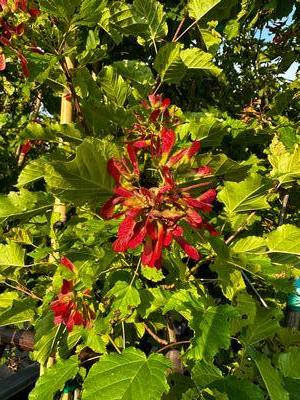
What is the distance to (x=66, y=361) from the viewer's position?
1.16 metres

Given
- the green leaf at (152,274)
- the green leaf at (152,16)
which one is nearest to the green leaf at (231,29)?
the green leaf at (152,16)

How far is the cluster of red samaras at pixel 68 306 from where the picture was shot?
1040 mm

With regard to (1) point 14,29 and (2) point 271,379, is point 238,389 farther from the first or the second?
(1) point 14,29

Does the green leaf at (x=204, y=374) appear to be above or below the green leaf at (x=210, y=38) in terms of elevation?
Answer: below

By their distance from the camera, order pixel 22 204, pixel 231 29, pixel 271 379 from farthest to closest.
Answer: pixel 231 29, pixel 22 204, pixel 271 379

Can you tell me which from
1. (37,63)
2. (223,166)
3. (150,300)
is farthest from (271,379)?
(37,63)

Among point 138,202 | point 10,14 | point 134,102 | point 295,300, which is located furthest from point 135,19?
point 295,300

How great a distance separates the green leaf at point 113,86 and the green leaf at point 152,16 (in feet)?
0.56

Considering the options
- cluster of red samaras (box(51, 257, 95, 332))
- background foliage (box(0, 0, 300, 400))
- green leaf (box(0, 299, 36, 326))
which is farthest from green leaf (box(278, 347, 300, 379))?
green leaf (box(0, 299, 36, 326))

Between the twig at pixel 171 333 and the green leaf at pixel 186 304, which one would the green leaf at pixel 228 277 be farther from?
the twig at pixel 171 333

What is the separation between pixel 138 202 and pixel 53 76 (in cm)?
61

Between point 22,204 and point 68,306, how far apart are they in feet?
0.91

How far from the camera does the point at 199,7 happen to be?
1232mm

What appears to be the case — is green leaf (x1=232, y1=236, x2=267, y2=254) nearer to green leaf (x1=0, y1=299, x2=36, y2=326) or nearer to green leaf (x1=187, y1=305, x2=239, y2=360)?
green leaf (x1=187, y1=305, x2=239, y2=360)
